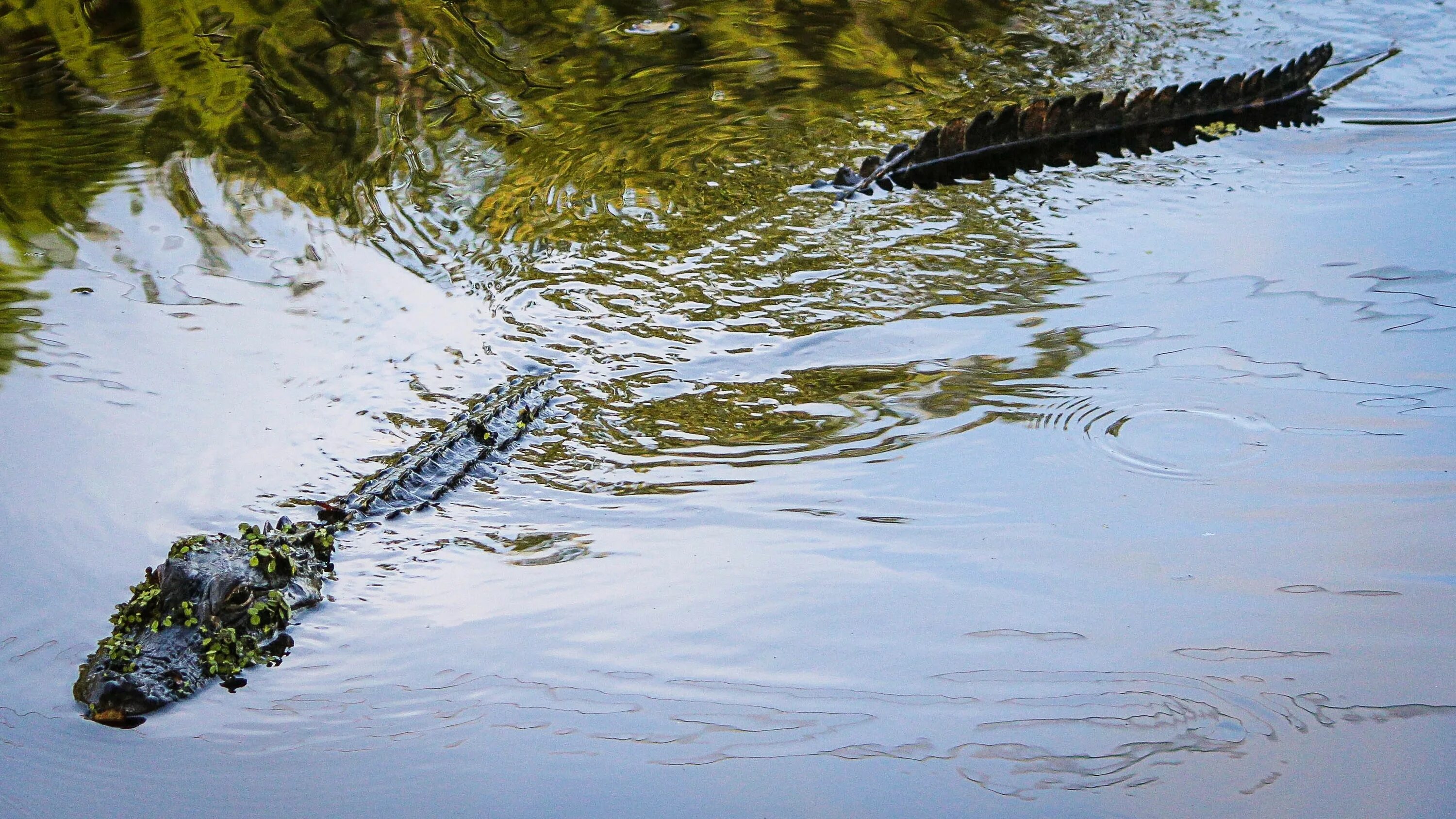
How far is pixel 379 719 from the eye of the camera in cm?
245

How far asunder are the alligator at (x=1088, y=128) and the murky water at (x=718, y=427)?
0.22m

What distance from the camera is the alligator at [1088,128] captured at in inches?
222

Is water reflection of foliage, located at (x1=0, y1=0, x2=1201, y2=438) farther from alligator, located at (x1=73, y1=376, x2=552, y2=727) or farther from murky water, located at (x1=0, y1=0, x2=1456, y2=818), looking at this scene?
alligator, located at (x1=73, y1=376, x2=552, y2=727)

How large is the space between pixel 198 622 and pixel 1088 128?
5.27m

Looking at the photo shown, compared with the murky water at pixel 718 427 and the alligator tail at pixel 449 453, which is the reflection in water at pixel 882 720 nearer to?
the murky water at pixel 718 427

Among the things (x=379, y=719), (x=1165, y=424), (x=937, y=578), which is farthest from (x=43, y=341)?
(x=1165, y=424)

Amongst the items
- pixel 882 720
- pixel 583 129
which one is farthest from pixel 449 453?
pixel 583 129

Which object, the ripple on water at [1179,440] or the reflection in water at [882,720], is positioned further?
the ripple on water at [1179,440]

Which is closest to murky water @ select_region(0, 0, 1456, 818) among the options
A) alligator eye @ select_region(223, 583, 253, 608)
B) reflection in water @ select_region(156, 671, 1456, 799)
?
reflection in water @ select_region(156, 671, 1456, 799)

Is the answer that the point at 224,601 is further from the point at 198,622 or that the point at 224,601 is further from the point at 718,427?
the point at 718,427

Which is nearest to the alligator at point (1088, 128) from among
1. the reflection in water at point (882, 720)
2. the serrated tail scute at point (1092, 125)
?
the serrated tail scute at point (1092, 125)

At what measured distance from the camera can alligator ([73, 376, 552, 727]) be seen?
2381 mm

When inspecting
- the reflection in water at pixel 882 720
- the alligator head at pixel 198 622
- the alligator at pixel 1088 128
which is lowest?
the reflection in water at pixel 882 720

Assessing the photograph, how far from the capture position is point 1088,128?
6145mm
